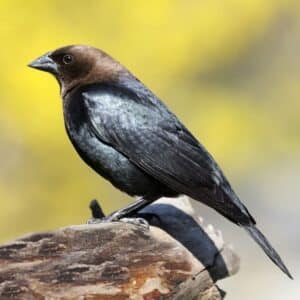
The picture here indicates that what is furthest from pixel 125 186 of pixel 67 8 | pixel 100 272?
pixel 67 8

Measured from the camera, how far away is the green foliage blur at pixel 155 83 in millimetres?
12656

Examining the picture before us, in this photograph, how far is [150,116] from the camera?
20.4ft

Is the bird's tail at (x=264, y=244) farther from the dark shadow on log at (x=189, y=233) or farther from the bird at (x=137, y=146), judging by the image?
the dark shadow on log at (x=189, y=233)

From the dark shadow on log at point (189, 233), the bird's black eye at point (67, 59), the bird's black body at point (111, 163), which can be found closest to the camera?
the dark shadow on log at point (189, 233)

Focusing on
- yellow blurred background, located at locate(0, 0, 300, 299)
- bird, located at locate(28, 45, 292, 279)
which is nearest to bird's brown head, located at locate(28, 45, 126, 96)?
bird, located at locate(28, 45, 292, 279)

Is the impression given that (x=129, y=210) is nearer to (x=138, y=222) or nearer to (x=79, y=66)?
(x=138, y=222)

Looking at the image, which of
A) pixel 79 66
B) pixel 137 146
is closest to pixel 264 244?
pixel 137 146

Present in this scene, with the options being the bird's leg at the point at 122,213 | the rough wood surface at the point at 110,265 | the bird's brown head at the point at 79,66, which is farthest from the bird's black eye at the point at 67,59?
the rough wood surface at the point at 110,265

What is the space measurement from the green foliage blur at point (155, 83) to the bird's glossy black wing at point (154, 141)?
5927 millimetres

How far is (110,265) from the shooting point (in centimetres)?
491

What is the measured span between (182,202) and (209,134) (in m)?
7.20

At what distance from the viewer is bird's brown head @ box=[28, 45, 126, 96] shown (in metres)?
6.55

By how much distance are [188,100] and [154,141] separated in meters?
7.66

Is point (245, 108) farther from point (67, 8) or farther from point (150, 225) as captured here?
point (150, 225)
